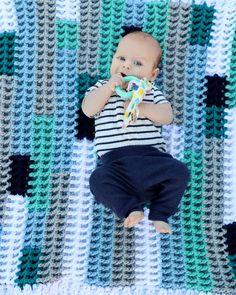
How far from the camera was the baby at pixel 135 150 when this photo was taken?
1.19 m

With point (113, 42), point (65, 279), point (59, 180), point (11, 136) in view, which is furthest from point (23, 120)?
point (65, 279)

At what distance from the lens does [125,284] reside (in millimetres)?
1217

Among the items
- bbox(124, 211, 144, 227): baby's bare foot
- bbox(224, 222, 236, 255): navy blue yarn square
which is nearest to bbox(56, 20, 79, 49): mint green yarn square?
bbox(124, 211, 144, 227): baby's bare foot

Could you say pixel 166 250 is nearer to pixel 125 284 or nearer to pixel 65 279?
pixel 125 284

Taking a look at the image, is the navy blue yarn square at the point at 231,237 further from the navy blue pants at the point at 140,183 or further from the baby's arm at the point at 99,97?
the baby's arm at the point at 99,97

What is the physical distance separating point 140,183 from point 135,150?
0.08 metres

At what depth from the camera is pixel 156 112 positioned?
1.24 meters

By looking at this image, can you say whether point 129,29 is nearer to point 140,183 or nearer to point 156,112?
point 156,112

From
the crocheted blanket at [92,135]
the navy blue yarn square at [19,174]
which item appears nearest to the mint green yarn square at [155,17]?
the crocheted blanket at [92,135]

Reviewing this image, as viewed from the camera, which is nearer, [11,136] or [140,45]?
[140,45]

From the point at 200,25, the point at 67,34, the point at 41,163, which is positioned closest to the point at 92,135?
the point at 41,163

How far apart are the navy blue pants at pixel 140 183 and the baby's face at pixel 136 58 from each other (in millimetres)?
171

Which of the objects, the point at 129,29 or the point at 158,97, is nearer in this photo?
the point at 158,97

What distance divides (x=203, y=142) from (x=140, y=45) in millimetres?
302
